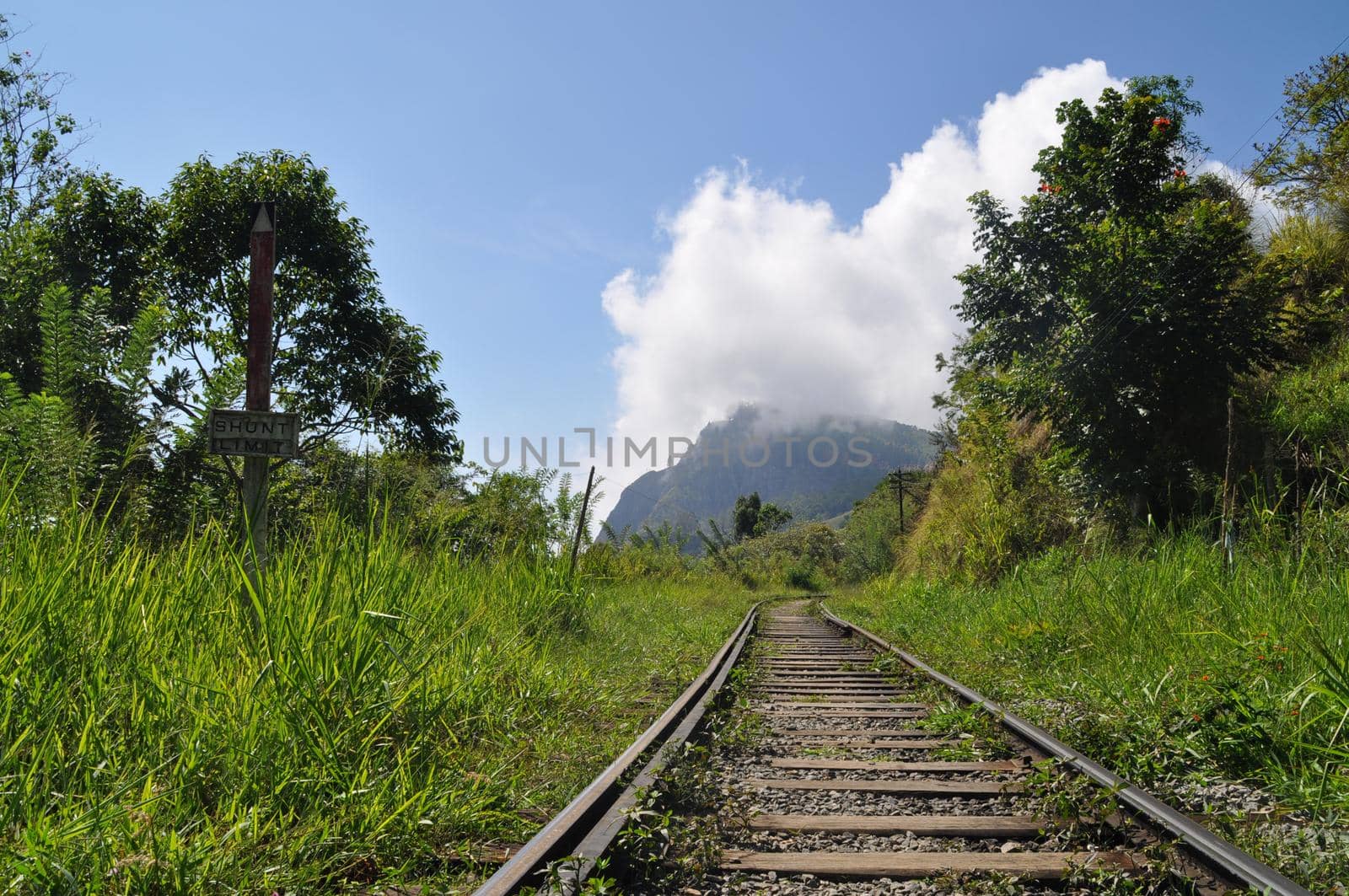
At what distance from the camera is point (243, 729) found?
8.18ft

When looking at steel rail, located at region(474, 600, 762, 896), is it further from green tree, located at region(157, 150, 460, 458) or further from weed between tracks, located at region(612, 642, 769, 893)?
green tree, located at region(157, 150, 460, 458)

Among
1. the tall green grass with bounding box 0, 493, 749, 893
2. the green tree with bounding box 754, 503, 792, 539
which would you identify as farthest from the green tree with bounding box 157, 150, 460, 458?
the green tree with bounding box 754, 503, 792, 539

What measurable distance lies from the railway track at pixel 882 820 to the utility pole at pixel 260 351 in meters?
2.15

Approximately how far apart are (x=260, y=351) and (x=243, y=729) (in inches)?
83.1

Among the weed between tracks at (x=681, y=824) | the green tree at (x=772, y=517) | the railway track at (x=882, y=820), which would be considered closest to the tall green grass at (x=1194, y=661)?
the railway track at (x=882, y=820)

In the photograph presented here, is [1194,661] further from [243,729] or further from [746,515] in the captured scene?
[746,515]

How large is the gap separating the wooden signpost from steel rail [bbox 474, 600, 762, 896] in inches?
73.1

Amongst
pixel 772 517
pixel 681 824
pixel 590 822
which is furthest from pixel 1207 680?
pixel 772 517

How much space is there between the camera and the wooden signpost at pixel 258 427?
11.6 ft

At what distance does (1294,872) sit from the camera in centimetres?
222

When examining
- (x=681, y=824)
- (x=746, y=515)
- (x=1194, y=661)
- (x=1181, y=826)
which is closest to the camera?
(x=1181, y=826)

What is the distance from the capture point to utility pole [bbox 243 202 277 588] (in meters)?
3.61

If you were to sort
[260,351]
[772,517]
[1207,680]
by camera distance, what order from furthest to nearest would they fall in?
[772,517] → [1207,680] → [260,351]

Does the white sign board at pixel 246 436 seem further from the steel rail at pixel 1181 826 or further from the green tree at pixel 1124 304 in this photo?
the green tree at pixel 1124 304
